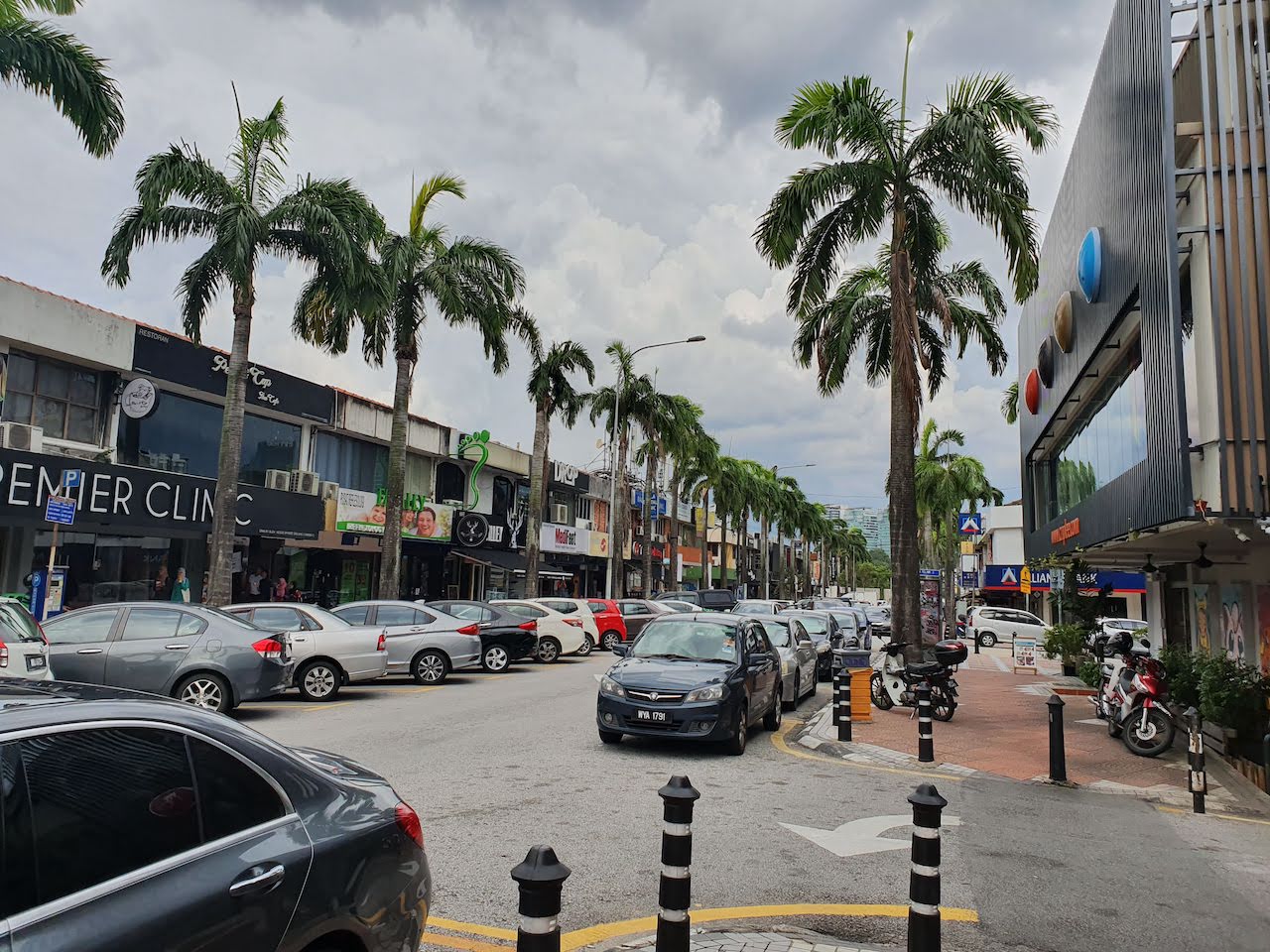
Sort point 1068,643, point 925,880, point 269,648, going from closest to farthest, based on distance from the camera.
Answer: point 925,880 < point 269,648 < point 1068,643

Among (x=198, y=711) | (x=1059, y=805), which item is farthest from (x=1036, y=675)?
(x=198, y=711)

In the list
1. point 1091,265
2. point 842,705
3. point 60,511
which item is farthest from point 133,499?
point 1091,265

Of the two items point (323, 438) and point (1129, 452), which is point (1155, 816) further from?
point (323, 438)

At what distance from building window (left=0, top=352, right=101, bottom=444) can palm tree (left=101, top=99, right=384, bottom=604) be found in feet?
8.81

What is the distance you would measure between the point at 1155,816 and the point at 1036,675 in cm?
1739

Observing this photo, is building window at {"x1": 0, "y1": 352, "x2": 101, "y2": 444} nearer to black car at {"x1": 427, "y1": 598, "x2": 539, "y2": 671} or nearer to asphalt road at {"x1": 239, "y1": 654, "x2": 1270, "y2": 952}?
black car at {"x1": 427, "y1": 598, "x2": 539, "y2": 671}

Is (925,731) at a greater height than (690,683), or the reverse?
(690,683)

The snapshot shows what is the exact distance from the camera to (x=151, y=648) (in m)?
11.6

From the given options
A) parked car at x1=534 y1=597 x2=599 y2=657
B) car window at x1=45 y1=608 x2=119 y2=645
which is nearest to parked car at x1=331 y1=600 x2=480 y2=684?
car window at x1=45 y1=608 x2=119 y2=645

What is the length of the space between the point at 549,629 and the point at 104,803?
2096cm

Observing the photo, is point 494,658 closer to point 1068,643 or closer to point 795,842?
point 795,842

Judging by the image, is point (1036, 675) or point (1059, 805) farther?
point (1036, 675)

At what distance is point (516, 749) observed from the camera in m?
10.5

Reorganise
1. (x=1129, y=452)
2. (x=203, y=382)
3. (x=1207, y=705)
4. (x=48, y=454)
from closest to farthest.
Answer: (x=1207, y=705), (x=1129, y=452), (x=48, y=454), (x=203, y=382)
